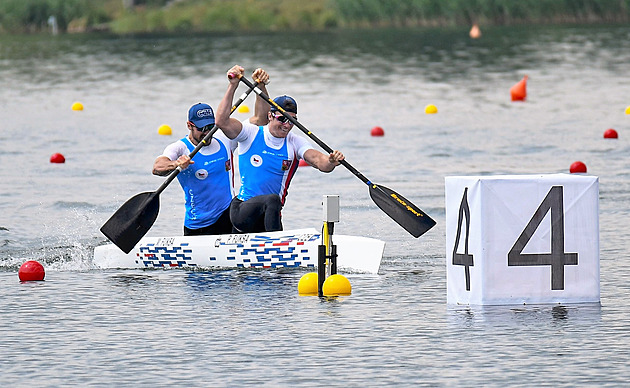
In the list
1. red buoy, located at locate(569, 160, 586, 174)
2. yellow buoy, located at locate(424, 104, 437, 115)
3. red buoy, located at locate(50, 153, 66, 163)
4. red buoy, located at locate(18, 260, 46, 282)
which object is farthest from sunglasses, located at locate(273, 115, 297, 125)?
yellow buoy, located at locate(424, 104, 437, 115)

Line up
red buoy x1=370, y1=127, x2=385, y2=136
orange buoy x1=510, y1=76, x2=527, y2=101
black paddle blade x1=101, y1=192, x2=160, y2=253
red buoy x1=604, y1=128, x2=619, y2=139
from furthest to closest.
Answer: orange buoy x1=510, y1=76, x2=527, y2=101
red buoy x1=370, y1=127, x2=385, y2=136
red buoy x1=604, y1=128, x2=619, y2=139
black paddle blade x1=101, y1=192, x2=160, y2=253

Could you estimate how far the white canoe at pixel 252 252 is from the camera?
11719 millimetres

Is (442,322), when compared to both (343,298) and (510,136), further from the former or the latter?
(510,136)

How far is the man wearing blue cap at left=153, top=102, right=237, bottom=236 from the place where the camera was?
477 inches

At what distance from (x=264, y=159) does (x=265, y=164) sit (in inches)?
1.9

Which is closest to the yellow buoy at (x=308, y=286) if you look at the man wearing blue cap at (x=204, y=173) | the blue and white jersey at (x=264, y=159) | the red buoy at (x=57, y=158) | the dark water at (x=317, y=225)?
the dark water at (x=317, y=225)

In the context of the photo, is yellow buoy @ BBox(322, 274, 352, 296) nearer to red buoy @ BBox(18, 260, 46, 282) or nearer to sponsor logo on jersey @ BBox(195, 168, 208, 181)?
sponsor logo on jersey @ BBox(195, 168, 208, 181)

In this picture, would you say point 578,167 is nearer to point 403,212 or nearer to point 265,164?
point 403,212

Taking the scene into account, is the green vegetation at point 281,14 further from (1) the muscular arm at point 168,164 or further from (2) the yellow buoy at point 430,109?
(1) the muscular arm at point 168,164

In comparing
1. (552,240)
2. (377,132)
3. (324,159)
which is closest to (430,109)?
(377,132)

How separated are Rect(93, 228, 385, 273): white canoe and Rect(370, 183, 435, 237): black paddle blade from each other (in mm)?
375

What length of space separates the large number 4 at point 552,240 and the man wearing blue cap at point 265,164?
9.73 ft

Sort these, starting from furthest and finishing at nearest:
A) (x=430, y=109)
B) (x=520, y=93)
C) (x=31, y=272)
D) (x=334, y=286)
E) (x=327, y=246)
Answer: (x=520, y=93)
(x=430, y=109)
(x=31, y=272)
(x=334, y=286)
(x=327, y=246)

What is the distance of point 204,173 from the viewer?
12.2 meters
